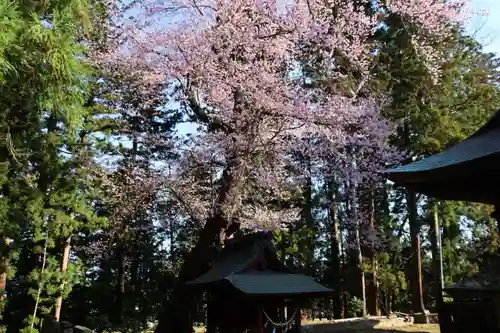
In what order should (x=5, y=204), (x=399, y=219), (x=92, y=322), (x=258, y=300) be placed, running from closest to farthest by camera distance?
(x=258, y=300)
(x=5, y=204)
(x=92, y=322)
(x=399, y=219)

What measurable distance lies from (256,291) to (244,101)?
455 centimetres

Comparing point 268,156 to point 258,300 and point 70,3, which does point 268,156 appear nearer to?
point 258,300

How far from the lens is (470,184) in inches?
151

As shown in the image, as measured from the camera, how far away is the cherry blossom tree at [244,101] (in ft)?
30.9

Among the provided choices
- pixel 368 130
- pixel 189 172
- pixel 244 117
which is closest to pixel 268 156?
pixel 244 117

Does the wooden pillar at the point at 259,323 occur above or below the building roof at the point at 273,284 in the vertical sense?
below

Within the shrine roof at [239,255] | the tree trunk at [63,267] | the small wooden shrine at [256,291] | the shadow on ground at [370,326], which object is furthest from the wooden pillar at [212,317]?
the tree trunk at [63,267]

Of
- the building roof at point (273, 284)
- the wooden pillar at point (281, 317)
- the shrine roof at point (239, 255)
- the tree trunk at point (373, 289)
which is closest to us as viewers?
the building roof at point (273, 284)

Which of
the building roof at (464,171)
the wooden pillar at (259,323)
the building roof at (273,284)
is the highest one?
the building roof at (464,171)

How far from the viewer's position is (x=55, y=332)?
855 centimetres

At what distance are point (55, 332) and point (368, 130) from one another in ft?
27.2

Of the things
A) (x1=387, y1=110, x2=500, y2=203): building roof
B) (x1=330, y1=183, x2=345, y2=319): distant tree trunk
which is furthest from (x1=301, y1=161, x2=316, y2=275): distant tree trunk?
(x1=387, y1=110, x2=500, y2=203): building roof

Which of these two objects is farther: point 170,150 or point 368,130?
point 170,150

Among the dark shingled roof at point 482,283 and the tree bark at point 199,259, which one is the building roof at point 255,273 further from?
the dark shingled roof at point 482,283
